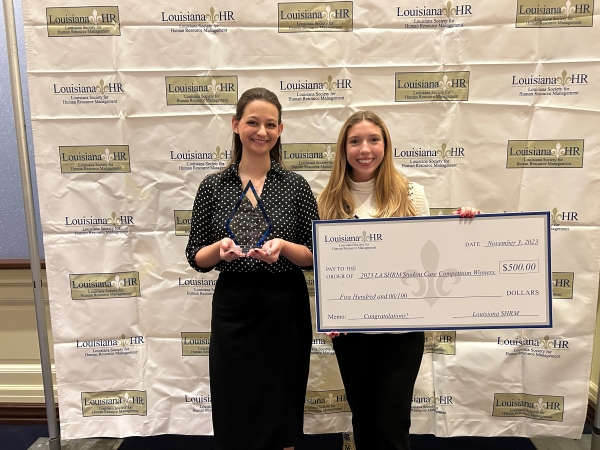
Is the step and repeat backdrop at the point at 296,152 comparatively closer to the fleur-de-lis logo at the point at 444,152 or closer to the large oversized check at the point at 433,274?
the fleur-de-lis logo at the point at 444,152

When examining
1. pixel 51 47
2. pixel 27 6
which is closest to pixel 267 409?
pixel 51 47

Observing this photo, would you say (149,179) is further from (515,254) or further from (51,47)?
(515,254)

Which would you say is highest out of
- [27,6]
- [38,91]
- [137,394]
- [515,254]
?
[27,6]

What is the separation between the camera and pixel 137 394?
2113 mm

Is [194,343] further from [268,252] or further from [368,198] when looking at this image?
[368,198]

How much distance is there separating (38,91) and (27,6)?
1.23 feet

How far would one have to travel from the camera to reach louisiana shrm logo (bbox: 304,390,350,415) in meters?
2.12

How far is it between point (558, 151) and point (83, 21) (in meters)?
2.29

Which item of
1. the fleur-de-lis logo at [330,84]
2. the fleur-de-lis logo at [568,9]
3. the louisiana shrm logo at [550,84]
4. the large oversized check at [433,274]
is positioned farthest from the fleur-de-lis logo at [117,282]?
the fleur-de-lis logo at [568,9]

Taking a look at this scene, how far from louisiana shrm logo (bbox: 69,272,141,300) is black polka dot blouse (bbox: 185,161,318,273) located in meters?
0.74

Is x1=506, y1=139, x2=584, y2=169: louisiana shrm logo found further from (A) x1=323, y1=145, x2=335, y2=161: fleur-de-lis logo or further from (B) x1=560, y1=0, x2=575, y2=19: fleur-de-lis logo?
(A) x1=323, y1=145, x2=335, y2=161: fleur-de-lis logo

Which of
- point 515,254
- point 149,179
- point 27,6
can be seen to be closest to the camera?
point 515,254

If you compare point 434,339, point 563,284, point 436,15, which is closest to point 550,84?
point 436,15

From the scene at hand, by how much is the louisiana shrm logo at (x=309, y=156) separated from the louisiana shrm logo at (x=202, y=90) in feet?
1.15
